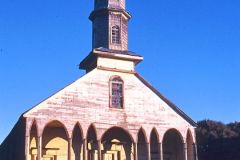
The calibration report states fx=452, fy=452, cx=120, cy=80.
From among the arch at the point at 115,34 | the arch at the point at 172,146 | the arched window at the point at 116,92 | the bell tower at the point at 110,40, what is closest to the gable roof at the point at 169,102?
the bell tower at the point at 110,40

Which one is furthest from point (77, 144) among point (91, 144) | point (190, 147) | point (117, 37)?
point (117, 37)

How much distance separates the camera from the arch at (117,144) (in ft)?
108

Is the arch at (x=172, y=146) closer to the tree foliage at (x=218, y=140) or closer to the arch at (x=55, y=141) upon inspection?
the arch at (x=55, y=141)

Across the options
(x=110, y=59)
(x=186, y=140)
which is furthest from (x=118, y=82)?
(x=186, y=140)

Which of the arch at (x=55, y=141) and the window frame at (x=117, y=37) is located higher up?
the window frame at (x=117, y=37)

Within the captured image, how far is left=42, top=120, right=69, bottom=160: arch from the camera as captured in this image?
103 feet

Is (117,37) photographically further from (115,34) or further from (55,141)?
(55,141)

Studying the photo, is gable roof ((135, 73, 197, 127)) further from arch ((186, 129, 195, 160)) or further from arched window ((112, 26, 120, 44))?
arched window ((112, 26, 120, 44))

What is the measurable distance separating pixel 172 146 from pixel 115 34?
9847 mm

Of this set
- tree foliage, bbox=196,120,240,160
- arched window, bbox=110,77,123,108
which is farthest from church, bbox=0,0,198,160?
tree foliage, bbox=196,120,240,160

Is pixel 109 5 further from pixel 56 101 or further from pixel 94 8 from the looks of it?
pixel 56 101

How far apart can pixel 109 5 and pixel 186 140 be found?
12.3 metres

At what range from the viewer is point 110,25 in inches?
1400

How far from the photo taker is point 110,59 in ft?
110
